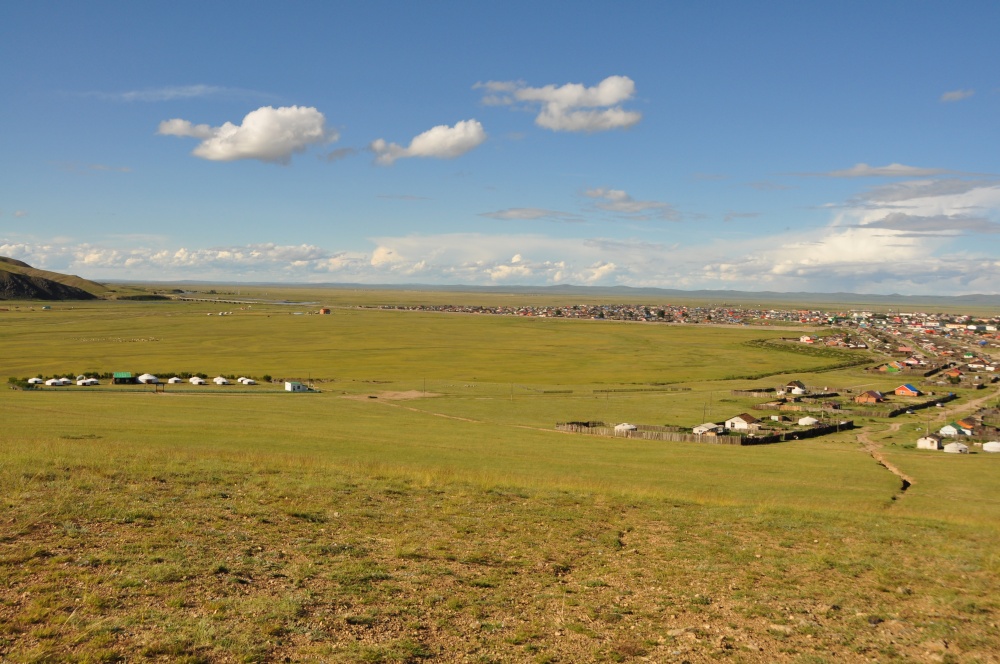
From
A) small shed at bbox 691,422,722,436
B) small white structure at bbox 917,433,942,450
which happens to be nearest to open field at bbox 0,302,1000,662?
small white structure at bbox 917,433,942,450

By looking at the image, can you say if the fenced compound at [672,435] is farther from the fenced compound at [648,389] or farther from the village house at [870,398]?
the fenced compound at [648,389]

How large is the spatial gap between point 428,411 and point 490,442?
19.9 metres

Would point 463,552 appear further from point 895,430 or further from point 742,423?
point 895,430

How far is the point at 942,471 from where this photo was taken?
38469 millimetres

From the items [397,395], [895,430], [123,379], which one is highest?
[123,379]

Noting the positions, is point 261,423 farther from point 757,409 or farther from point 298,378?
point 757,409

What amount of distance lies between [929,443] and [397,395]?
4734cm

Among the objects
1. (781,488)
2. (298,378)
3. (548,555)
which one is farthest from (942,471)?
(298,378)

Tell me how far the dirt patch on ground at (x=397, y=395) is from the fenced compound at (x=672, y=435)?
19.5m

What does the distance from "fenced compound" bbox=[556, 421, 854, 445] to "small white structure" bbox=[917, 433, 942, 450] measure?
7.14 metres

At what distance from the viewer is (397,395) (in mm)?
69000

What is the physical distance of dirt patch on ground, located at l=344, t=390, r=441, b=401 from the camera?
6662cm

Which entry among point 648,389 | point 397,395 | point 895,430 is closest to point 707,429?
point 895,430

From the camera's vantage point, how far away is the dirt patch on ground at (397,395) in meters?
66.6
